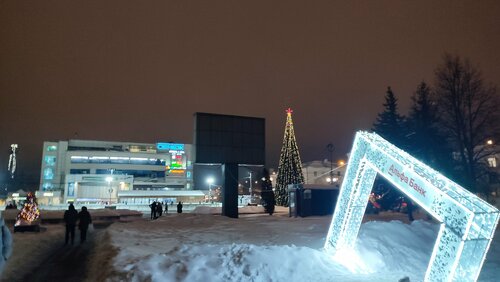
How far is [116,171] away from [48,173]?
1656cm

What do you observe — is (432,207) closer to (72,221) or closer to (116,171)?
(72,221)

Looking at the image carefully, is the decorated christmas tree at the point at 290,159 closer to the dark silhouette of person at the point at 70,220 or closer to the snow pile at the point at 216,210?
the snow pile at the point at 216,210

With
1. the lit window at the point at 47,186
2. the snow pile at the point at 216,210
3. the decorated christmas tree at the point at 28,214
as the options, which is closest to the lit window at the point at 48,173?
the lit window at the point at 47,186

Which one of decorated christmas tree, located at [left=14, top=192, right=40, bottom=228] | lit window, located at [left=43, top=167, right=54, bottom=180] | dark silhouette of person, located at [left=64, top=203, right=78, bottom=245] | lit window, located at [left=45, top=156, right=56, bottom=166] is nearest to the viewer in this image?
dark silhouette of person, located at [left=64, top=203, right=78, bottom=245]

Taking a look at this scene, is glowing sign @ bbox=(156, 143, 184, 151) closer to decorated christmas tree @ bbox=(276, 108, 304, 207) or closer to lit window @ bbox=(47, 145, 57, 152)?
lit window @ bbox=(47, 145, 57, 152)

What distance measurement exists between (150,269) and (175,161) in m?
85.4

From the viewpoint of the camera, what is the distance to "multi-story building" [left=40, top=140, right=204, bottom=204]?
7675 cm

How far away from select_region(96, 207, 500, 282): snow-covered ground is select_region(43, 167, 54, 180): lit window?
259 feet

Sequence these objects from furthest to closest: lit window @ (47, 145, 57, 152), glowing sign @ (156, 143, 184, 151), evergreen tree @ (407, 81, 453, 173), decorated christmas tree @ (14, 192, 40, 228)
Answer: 1. glowing sign @ (156, 143, 184, 151)
2. lit window @ (47, 145, 57, 152)
3. evergreen tree @ (407, 81, 453, 173)
4. decorated christmas tree @ (14, 192, 40, 228)

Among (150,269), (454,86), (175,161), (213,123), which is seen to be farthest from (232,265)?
(175,161)

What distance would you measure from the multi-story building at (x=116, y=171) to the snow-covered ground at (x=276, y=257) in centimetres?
5983

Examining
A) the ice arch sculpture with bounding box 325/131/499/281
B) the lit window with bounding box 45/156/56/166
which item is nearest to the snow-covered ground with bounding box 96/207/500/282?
the ice arch sculpture with bounding box 325/131/499/281

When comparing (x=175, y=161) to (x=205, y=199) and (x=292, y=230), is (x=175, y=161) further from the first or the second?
(x=292, y=230)

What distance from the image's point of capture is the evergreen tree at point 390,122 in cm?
3544
